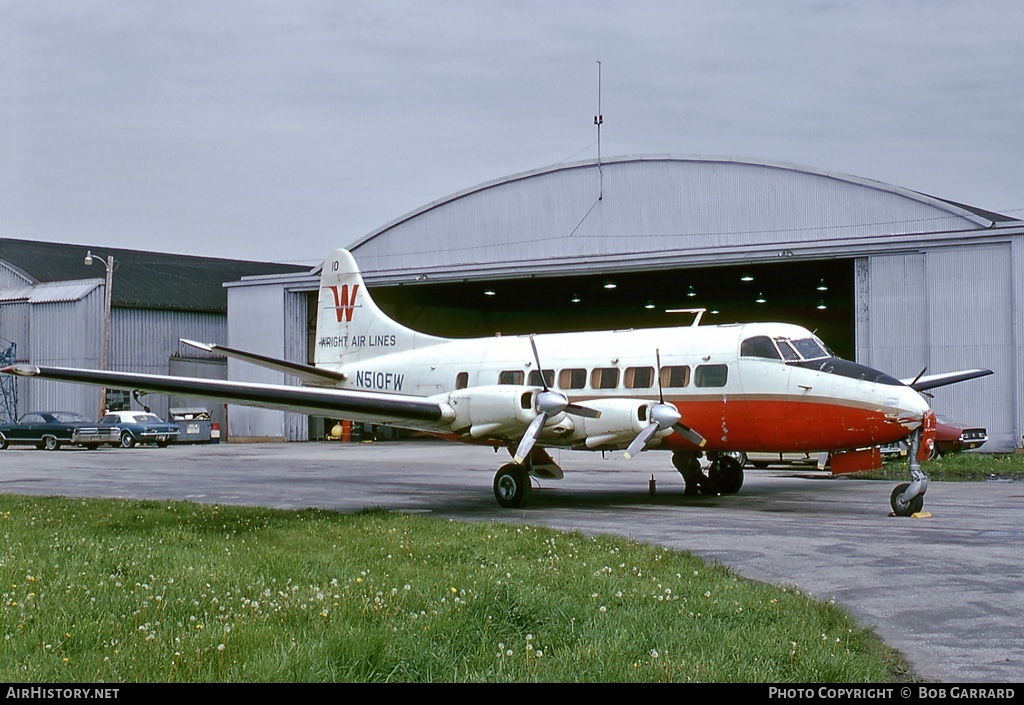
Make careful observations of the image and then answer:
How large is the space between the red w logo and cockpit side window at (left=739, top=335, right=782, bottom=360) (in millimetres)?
10486

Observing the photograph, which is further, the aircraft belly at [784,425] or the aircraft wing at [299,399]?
the aircraft wing at [299,399]

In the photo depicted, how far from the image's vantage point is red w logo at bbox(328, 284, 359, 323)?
25.9 m

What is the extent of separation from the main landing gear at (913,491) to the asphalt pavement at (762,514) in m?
Answer: 0.41

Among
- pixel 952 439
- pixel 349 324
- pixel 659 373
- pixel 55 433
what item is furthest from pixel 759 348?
Result: pixel 55 433

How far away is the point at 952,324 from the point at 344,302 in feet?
66.3

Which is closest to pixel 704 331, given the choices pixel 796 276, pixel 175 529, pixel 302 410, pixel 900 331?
pixel 302 410

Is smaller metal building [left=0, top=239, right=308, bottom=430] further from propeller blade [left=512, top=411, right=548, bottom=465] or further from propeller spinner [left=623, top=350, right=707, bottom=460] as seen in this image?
propeller spinner [left=623, top=350, right=707, bottom=460]

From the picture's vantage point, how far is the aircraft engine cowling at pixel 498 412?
62.0ft

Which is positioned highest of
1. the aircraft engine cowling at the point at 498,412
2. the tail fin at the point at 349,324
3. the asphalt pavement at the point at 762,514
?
the tail fin at the point at 349,324

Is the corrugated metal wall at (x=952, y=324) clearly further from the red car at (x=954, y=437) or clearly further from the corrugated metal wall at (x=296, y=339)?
the corrugated metal wall at (x=296, y=339)

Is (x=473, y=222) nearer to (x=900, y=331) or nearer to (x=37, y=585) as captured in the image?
(x=900, y=331)

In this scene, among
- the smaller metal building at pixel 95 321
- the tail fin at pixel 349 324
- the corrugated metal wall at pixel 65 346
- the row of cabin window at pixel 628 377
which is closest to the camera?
the row of cabin window at pixel 628 377

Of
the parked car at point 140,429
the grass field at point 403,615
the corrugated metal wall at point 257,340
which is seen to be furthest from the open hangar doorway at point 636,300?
the grass field at point 403,615

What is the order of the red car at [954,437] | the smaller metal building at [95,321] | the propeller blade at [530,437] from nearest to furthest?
the propeller blade at [530,437], the red car at [954,437], the smaller metal building at [95,321]
